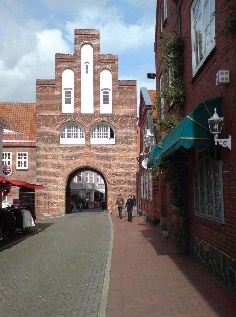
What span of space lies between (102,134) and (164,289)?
29508 mm

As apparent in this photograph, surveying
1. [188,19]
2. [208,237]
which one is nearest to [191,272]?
[208,237]

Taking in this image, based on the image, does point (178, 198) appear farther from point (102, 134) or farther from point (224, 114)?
point (102, 134)

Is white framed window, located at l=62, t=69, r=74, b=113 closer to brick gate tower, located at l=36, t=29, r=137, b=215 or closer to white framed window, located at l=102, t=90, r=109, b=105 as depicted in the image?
brick gate tower, located at l=36, t=29, r=137, b=215

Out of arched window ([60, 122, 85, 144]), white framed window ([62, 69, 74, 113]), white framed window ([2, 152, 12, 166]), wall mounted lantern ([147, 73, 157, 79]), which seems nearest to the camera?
wall mounted lantern ([147, 73, 157, 79])

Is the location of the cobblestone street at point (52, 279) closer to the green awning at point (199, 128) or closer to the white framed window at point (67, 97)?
the green awning at point (199, 128)

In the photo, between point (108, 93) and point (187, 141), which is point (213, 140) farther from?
point (108, 93)

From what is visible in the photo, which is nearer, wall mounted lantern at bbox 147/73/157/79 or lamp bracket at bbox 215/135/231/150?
lamp bracket at bbox 215/135/231/150

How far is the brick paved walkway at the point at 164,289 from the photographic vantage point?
6.13 meters

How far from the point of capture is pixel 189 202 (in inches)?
440

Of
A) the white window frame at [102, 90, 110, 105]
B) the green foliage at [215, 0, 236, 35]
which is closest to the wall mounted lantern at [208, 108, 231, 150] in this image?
the green foliage at [215, 0, 236, 35]

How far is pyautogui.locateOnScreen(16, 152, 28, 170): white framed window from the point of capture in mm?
36688

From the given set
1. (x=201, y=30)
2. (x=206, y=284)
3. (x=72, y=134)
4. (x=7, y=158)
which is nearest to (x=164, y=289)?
(x=206, y=284)

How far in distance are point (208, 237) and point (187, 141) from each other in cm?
247

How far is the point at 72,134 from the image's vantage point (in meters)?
36.4
